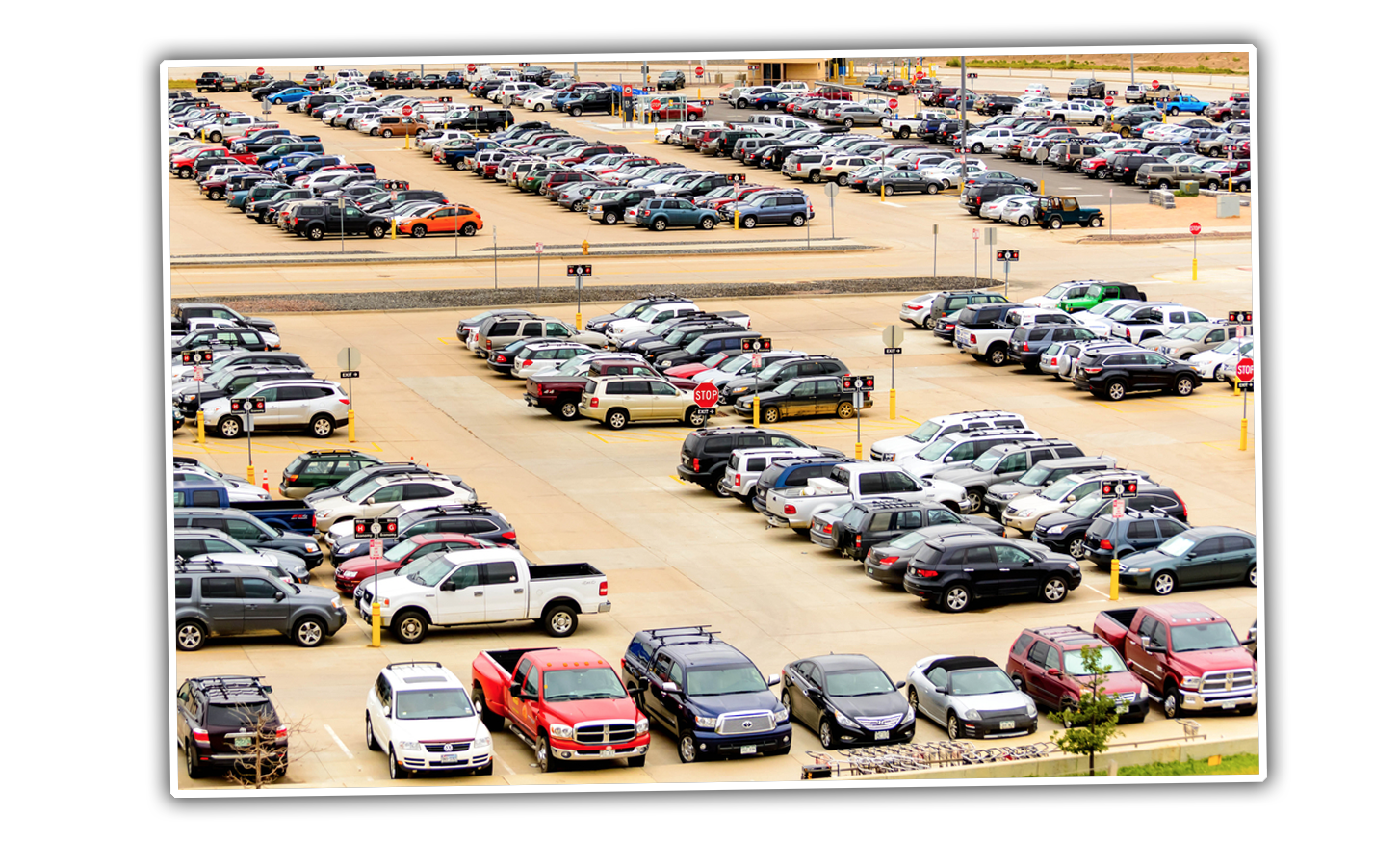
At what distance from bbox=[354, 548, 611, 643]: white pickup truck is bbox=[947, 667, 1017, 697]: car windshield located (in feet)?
22.6

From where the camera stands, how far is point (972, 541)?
116 feet

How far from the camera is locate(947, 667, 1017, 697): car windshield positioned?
2892cm

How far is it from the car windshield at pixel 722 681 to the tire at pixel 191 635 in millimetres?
8724

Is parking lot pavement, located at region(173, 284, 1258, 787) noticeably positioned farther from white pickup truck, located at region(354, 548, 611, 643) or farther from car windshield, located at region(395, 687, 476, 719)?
car windshield, located at region(395, 687, 476, 719)

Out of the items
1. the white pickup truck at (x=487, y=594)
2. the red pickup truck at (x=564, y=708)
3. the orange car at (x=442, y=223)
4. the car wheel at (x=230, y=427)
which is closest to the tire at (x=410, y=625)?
the white pickup truck at (x=487, y=594)

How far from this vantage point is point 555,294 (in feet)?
218

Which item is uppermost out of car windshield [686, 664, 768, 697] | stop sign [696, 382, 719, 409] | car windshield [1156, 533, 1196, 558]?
stop sign [696, 382, 719, 409]

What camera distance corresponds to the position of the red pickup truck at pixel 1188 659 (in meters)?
29.7

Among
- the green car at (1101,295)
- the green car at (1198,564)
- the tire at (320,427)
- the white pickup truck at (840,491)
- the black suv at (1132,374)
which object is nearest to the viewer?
the green car at (1198,564)

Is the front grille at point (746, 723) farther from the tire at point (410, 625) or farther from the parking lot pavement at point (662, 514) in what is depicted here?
the tire at point (410, 625)

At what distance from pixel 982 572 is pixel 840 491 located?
5712 mm

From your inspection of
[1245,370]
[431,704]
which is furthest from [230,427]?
[1245,370]

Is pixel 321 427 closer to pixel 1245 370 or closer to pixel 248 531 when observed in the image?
pixel 248 531


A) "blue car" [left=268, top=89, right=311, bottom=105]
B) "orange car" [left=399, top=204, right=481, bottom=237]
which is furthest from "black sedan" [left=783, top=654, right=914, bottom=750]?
"blue car" [left=268, top=89, right=311, bottom=105]
